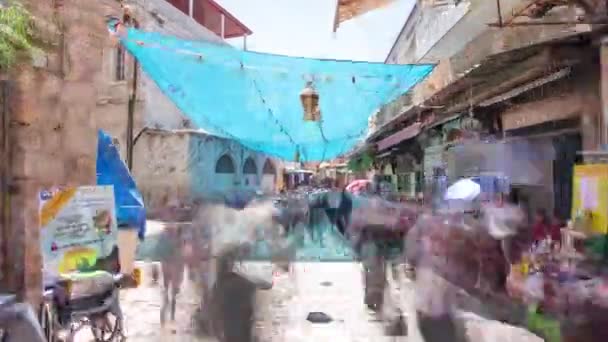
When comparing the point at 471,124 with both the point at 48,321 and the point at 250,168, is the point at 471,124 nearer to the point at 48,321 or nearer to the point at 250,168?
the point at 48,321

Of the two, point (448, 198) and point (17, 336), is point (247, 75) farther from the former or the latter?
point (17, 336)

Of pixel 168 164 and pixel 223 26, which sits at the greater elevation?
pixel 223 26

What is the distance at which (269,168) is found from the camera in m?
29.4

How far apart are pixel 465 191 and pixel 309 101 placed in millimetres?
2525

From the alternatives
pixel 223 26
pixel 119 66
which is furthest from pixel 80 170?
pixel 223 26

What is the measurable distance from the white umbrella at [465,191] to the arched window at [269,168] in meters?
21.8

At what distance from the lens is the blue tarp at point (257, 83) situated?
6848 mm

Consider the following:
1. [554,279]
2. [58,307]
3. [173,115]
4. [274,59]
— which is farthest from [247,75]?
[173,115]

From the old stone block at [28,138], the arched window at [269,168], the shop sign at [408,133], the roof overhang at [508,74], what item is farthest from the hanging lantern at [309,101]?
the arched window at [269,168]

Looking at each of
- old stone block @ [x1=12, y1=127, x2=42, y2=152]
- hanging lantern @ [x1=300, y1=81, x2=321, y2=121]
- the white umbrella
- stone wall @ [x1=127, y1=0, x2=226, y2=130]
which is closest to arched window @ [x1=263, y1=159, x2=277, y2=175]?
stone wall @ [x1=127, y1=0, x2=226, y2=130]

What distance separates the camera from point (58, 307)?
4090mm

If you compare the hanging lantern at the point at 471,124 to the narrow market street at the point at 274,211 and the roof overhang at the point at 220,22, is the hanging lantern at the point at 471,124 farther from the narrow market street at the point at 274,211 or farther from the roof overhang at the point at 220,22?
the roof overhang at the point at 220,22

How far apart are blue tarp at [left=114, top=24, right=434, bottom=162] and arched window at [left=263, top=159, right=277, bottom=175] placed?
62.5 feet

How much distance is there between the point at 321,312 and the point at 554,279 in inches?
129
